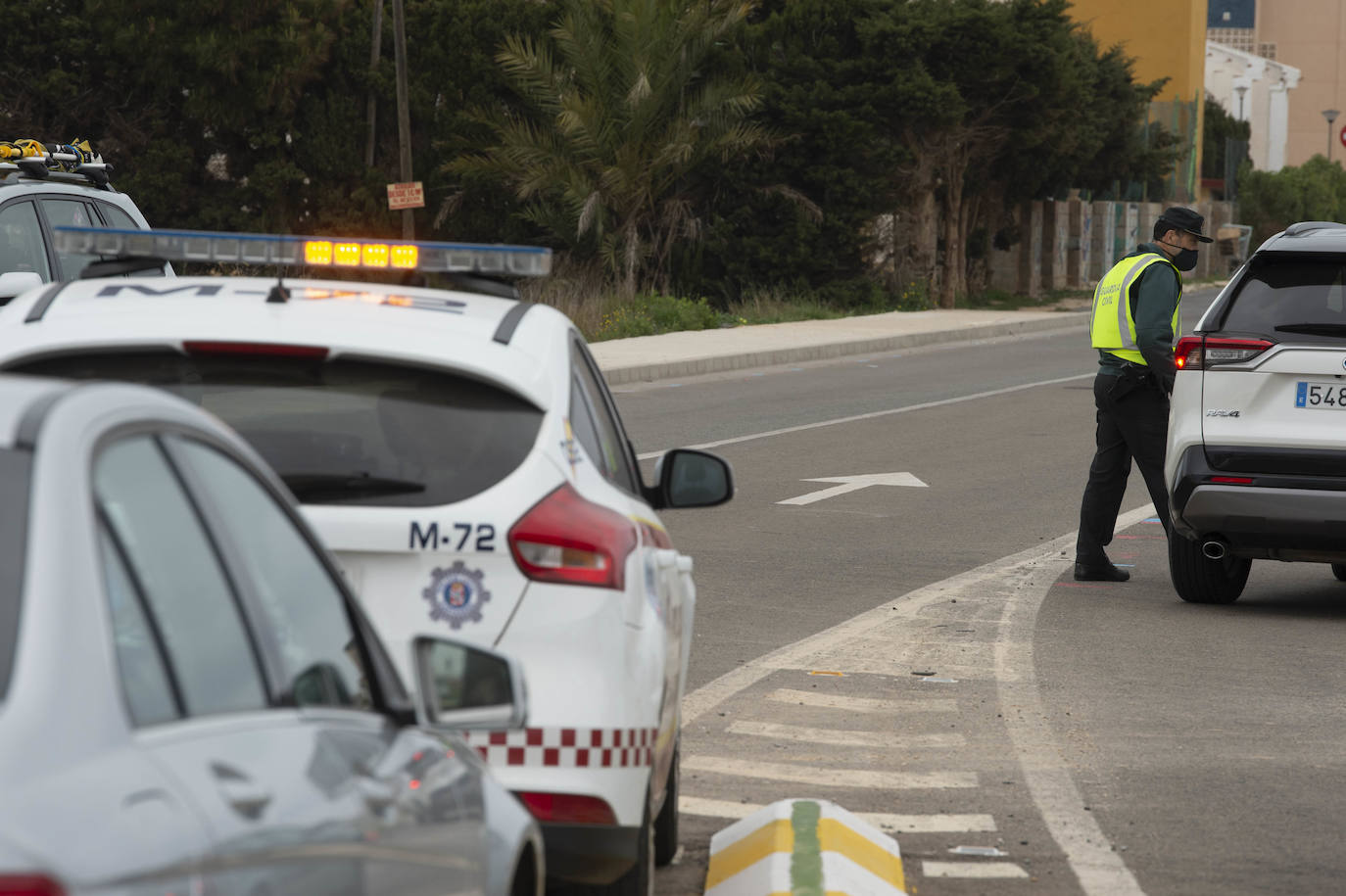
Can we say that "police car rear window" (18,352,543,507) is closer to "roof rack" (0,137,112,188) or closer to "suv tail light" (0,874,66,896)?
"suv tail light" (0,874,66,896)

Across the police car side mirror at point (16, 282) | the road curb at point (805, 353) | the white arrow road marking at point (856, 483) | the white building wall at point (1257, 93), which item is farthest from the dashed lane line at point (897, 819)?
the white building wall at point (1257, 93)

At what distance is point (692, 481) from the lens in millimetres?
5688

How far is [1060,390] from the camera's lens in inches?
970

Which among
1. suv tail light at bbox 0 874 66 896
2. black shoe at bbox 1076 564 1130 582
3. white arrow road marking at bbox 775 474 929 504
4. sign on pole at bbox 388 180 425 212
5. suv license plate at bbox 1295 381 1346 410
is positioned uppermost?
suv tail light at bbox 0 874 66 896

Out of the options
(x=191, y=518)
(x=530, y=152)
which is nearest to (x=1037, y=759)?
(x=191, y=518)

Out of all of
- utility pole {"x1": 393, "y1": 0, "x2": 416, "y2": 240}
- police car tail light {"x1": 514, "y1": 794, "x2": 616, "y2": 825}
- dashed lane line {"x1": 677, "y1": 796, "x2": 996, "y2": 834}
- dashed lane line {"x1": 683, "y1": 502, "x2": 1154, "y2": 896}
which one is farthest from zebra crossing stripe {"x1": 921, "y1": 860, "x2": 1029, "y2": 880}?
utility pole {"x1": 393, "y1": 0, "x2": 416, "y2": 240}

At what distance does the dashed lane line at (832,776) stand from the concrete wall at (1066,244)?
41.2m

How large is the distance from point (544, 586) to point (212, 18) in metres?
36.9

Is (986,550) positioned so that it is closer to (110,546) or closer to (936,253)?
(110,546)

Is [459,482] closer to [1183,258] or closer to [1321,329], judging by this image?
[1321,329]

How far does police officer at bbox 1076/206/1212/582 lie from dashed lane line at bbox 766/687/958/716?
3232 millimetres

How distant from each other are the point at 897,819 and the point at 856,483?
8934mm

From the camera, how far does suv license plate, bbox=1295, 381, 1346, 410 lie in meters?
9.48

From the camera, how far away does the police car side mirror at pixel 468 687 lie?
3.13m
